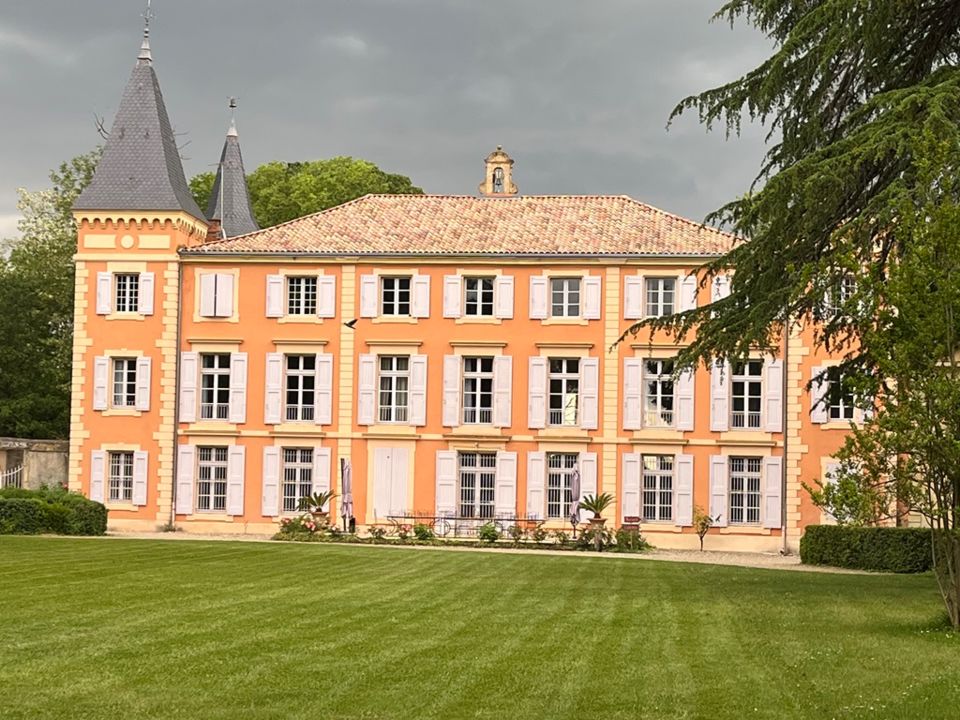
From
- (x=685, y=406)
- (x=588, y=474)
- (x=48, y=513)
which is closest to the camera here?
(x=48, y=513)

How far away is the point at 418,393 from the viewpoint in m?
32.8

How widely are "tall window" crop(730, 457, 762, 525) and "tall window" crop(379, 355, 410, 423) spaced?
7.60 m

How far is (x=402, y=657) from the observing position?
9.91 m

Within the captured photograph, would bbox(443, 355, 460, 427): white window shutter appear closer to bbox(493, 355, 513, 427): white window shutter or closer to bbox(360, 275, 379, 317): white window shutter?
bbox(493, 355, 513, 427): white window shutter

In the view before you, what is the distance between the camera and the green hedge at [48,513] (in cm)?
2720

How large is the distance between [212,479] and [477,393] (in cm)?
643

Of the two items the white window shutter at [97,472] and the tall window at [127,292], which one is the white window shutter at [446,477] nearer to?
the white window shutter at [97,472]

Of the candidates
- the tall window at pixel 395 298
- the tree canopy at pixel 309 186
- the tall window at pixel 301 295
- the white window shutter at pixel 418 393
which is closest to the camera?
the white window shutter at pixel 418 393

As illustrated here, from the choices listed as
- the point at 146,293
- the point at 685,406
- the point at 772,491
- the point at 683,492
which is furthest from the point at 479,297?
the point at 772,491

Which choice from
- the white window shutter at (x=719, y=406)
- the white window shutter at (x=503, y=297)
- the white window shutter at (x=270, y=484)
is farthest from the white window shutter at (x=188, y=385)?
the white window shutter at (x=719, y=406)

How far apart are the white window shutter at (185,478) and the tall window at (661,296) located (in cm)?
1097

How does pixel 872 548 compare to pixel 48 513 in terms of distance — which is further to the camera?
pixel 48 513

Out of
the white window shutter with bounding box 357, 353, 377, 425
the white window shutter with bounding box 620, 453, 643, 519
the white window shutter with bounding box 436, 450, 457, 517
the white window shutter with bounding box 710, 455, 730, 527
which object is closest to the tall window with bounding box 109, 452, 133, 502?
the white window shutter with bounding box 357, 353, 377, 425

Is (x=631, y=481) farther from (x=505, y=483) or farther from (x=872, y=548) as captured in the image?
(x=872, y=548)
